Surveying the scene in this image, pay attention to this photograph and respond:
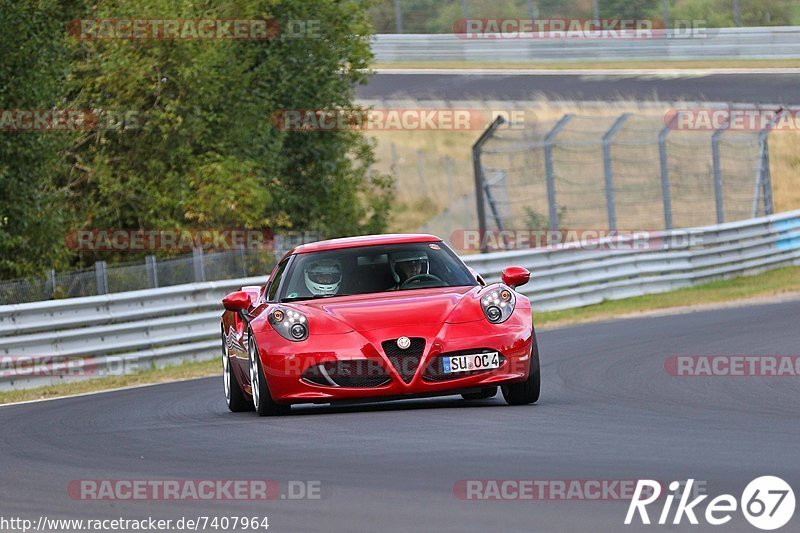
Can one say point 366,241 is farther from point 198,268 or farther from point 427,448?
point 198,268

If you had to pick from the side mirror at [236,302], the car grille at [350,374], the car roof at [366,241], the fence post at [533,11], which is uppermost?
the fence post at [533,11]

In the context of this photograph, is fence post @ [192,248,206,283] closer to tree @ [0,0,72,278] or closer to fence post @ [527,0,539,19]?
tree @ [0,0,72,278]

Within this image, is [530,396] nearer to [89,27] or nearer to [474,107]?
[89,27]

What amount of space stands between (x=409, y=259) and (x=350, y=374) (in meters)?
1.53

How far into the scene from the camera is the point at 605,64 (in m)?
42.5

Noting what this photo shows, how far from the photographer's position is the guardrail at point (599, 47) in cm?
3994

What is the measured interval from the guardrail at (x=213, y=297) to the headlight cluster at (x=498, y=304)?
7.57m

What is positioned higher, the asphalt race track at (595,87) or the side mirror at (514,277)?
the asphalt race track at (595,87)

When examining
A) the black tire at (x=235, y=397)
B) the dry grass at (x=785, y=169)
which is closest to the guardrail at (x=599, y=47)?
the dry grass at (x=785, y=169)

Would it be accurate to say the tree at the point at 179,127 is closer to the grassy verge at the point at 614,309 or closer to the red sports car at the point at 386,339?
the grassy verge at the point at 614,309

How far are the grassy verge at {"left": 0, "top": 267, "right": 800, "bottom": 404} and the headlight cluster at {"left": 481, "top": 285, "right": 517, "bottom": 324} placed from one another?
5.21 metres

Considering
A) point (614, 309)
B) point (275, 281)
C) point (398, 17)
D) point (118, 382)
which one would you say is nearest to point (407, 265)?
point (275, 281)

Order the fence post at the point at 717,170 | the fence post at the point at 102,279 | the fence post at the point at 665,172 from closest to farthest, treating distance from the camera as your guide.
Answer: the fence post at the point at 102,279, the fence post at the point at 665,172, the fence post at the point at 717,170

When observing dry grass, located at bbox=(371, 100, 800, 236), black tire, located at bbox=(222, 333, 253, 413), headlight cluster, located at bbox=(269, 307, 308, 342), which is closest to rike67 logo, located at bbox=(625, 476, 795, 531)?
headlight cluster, located at bbox=(269, 307, 308, 342)
